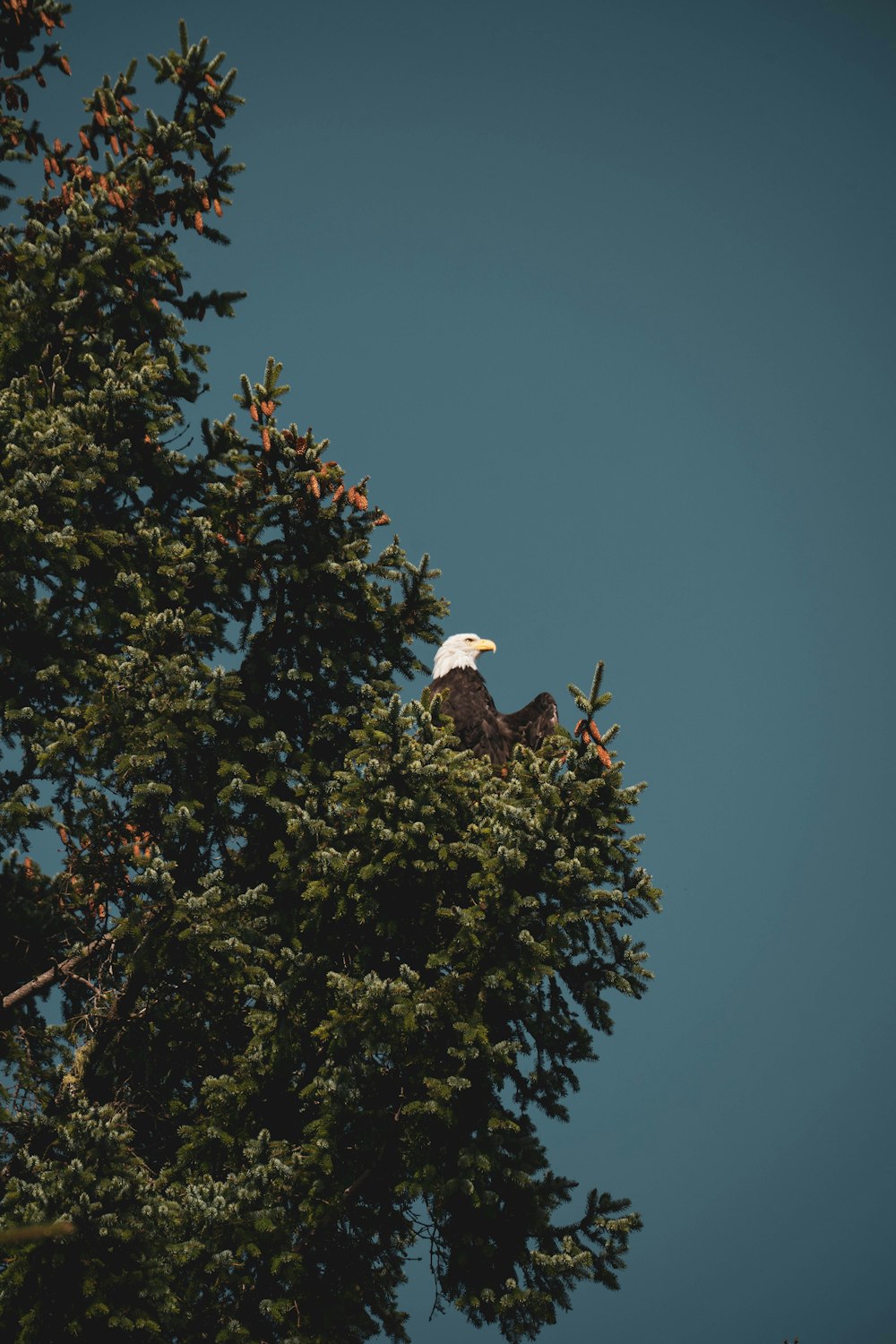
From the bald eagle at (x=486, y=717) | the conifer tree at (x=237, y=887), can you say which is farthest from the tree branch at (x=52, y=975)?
the bald eagle at (x=486, y=717)

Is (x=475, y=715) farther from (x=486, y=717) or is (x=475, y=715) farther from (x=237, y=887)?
(x=237, y=887)

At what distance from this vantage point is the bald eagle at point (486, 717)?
8.99 metres

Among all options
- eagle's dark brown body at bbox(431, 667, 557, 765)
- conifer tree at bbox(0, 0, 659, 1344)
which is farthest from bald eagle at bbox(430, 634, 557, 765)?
conifer tree at bbox(0, 0, 659, 1344)

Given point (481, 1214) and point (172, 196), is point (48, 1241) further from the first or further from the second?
point (172, 196)

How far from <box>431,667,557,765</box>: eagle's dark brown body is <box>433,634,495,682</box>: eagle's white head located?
0.56 metres

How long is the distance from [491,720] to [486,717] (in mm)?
63

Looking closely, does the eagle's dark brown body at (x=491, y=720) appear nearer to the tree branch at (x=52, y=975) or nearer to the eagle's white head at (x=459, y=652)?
the eagle's white head at (x=459, y=652)

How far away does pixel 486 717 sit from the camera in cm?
943

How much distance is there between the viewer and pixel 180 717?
19.3 ft

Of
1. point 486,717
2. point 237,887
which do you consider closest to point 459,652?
point 486,717

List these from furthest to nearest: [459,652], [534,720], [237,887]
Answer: [459,652]
[534,720]
[237,887]

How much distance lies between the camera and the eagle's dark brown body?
29.5 ft

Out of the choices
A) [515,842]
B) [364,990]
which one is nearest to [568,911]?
[515,842]

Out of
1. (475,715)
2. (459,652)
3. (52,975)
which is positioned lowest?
(52,975)
